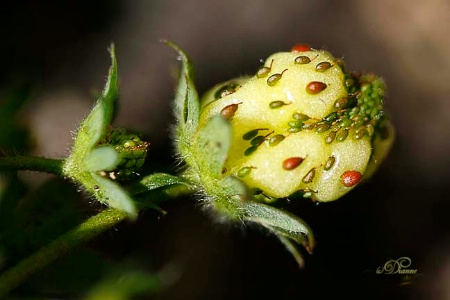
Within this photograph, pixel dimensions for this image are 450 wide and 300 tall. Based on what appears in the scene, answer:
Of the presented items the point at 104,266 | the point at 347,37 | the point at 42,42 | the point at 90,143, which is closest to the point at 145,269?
the point at 104,266

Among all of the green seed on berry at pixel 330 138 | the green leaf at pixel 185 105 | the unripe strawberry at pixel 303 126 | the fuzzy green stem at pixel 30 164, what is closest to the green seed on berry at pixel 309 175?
the unripe strawberry at pixel 303 126

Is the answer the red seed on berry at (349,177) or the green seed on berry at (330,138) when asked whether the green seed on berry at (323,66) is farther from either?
the red seed on berry at (349,177)

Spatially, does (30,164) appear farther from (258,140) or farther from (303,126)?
(303,126)

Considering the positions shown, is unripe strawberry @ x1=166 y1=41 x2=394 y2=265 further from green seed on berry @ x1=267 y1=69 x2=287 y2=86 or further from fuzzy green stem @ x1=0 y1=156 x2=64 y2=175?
fuzzy green stem @ x1=0 y1=156 x2=64 y2=175

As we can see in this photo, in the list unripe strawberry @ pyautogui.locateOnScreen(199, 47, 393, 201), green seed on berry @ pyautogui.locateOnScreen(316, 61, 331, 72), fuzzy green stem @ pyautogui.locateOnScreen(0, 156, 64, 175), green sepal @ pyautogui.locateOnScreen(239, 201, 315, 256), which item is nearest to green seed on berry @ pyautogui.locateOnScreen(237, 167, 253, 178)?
unripe strawberry @ pyautogui.locateOnScreen(199, 47, 393, 201)

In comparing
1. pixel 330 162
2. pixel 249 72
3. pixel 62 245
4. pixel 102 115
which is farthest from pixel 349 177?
pixel 249 72

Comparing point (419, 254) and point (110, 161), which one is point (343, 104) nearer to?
point (110, 161)
